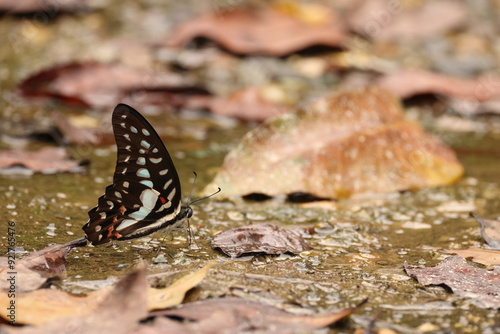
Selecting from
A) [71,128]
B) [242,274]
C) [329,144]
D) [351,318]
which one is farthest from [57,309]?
[71,128]

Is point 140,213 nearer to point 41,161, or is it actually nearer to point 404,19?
point 41,161

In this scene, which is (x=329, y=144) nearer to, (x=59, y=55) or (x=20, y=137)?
(x=20, y=137)

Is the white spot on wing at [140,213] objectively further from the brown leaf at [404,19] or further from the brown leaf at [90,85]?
the brown leaf at [404,19]

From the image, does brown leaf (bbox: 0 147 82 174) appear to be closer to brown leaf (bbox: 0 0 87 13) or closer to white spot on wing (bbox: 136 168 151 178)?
white spot on wing (bbox: 136 168 151 178)

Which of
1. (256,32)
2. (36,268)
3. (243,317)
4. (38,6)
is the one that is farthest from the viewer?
(38,6)

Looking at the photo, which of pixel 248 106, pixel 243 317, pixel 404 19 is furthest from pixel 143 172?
pixel 404 19

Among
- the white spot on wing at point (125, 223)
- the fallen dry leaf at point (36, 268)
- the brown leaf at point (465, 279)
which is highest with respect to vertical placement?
the white spot on wing at point (125, 223)

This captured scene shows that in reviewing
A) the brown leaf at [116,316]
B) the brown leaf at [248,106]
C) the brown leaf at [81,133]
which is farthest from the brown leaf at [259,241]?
the brown leaf at [248,106]
